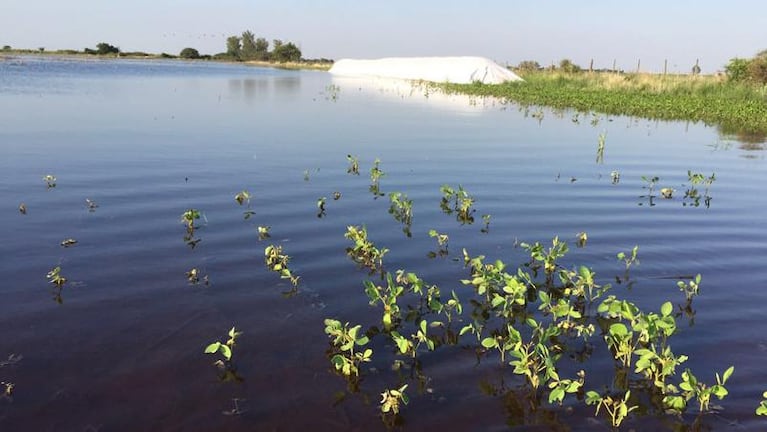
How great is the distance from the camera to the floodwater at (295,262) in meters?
4.31

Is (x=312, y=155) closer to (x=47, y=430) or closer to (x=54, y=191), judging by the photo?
(x=54, y=191)

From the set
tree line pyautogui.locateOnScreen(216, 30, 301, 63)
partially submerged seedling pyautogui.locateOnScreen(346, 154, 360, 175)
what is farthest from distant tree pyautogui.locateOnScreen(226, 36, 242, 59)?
partially submerged seedling pyautogui.locateOnScreen(346, 154, 360, 175)

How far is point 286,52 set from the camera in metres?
157

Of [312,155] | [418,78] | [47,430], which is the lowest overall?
[47,430]

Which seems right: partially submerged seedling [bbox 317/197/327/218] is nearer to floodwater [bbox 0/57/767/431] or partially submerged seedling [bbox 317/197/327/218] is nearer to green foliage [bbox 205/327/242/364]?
floodwater [bbox 0/57/767/431]

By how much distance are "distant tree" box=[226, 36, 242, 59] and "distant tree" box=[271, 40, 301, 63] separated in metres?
16.1

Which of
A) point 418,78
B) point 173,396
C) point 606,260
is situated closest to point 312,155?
point 606,260

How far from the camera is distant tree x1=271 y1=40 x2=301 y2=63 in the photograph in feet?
516

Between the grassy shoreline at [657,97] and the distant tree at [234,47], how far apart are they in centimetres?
13347

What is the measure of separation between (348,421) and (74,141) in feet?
45.5

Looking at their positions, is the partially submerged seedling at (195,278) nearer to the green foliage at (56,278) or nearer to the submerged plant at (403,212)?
the green foliage at (56,278)

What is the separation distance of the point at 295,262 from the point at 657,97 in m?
35.9

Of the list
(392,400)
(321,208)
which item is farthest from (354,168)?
(392,400)

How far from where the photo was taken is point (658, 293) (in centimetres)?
655
